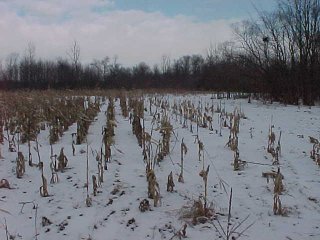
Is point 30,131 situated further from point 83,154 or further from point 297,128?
point 297,128

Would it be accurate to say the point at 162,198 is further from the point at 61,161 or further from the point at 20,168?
the point at 20,168

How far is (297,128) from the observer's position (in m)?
9.86

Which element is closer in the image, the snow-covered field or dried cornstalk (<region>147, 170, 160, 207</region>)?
the snow-covered field

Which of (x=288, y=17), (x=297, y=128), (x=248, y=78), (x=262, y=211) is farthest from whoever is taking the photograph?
(x=248, y=78)

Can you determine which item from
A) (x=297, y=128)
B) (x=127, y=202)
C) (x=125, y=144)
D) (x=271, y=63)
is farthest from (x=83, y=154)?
(x=271, y=63)

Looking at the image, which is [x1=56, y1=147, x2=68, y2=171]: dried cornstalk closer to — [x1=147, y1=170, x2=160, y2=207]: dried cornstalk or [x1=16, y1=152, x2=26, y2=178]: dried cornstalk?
[x1=16, y1=152, x2=26, y2=178]: dried cornstalk

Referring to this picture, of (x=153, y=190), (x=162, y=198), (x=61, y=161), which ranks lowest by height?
(x=162, y=198)

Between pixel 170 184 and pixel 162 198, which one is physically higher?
pixel 170 184

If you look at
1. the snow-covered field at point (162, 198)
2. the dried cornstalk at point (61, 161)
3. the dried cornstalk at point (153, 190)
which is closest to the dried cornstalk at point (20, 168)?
the snow-covered field at point (162, 198)

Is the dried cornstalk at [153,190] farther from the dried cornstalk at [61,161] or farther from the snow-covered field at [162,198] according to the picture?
the dried cornstalk at [61,161]

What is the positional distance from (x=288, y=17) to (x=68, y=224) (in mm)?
19410

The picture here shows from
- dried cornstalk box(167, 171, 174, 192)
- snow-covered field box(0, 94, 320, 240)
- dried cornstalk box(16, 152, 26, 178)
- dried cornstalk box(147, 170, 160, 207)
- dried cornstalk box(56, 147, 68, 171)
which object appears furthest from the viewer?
dried cornstalk box(56, 147, 68, 171)

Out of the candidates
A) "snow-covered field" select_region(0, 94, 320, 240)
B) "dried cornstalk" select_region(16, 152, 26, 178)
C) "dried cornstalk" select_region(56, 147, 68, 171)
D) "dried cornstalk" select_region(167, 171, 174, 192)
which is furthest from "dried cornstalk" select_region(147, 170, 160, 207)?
"dried cornstalk" select_region(16, 152, 26, 178)

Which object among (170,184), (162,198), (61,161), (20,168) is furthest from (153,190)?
(20,168)
